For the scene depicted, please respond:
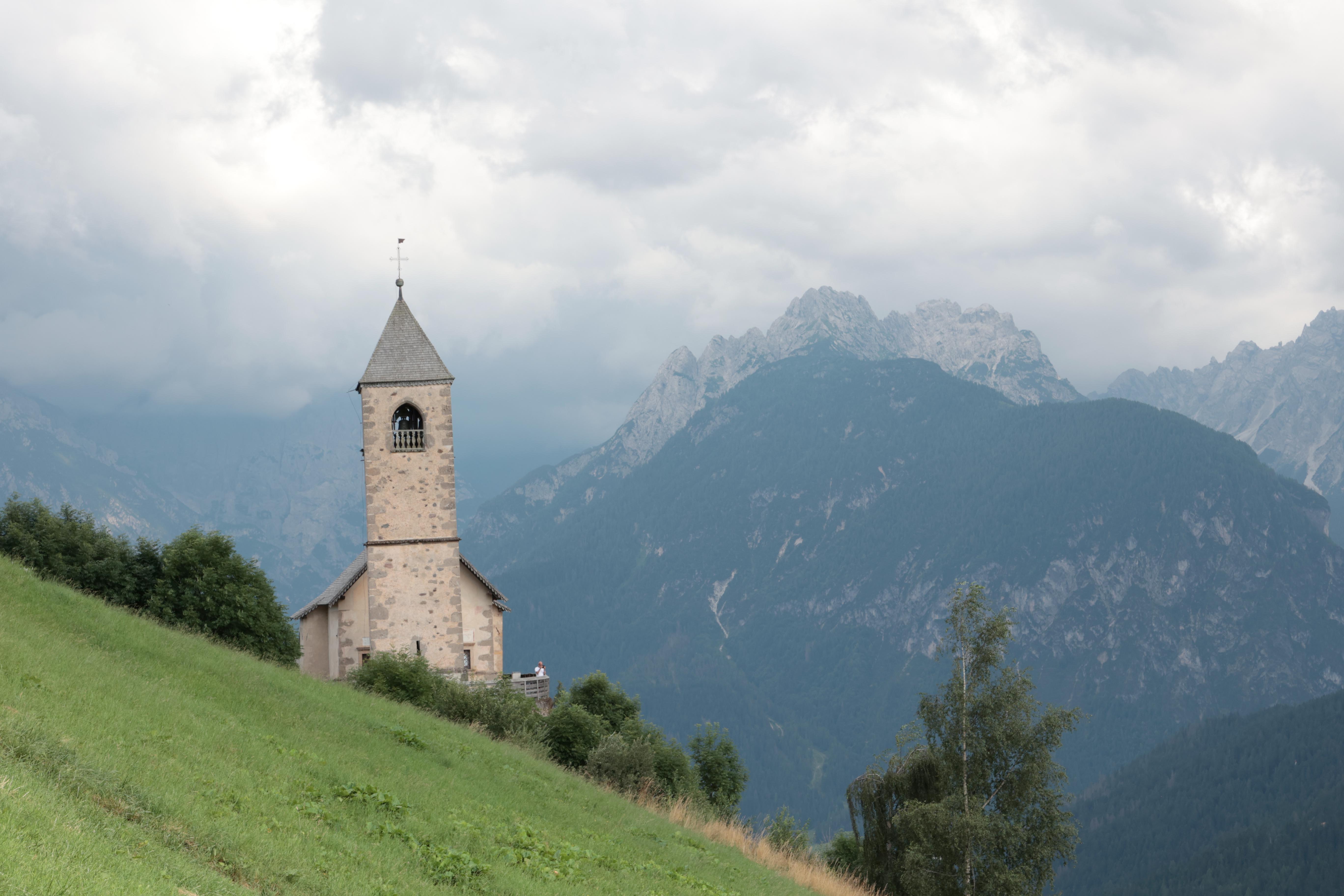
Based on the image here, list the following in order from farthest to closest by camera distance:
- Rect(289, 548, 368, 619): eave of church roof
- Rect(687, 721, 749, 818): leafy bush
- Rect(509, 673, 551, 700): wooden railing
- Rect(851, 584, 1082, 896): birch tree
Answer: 1. Rect(509, 673, 551, 700): wooden railing
2. Rect(687, 721, 749, 818): leafy bush
3. Rect(289, 548, 368, 619): eave of church roof
4. Rect(851, 584, 1082, 896): birch tree

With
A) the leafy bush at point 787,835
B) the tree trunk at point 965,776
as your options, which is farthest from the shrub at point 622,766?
the tree trunk at point 965,776

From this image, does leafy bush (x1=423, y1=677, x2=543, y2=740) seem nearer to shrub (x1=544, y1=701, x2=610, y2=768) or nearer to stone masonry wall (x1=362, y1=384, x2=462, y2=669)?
shrub (x1=544, y1=701, x2=610, y2=768)

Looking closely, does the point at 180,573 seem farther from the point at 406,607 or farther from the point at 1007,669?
the point at 1007,669

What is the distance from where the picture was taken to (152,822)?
15102mm

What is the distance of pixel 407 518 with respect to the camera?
5050cm

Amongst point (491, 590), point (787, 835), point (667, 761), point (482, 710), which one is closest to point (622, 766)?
point (482, 710)

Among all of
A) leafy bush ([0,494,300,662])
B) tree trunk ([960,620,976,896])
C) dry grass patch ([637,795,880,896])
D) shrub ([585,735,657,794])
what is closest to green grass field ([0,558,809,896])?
dry grass patch ([637,795,880,896])

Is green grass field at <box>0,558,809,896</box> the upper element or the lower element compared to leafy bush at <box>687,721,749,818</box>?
upper

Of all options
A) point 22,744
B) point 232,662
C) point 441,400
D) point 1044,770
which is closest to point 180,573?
point 441,400

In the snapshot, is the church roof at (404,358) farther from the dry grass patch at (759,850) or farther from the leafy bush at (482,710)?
the dry grass patch at (759,850)

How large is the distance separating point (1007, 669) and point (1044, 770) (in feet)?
12.9

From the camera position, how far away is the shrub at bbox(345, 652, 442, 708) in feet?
132

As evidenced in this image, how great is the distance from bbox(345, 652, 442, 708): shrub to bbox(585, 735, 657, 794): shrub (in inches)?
258

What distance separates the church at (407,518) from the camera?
50.2 m
